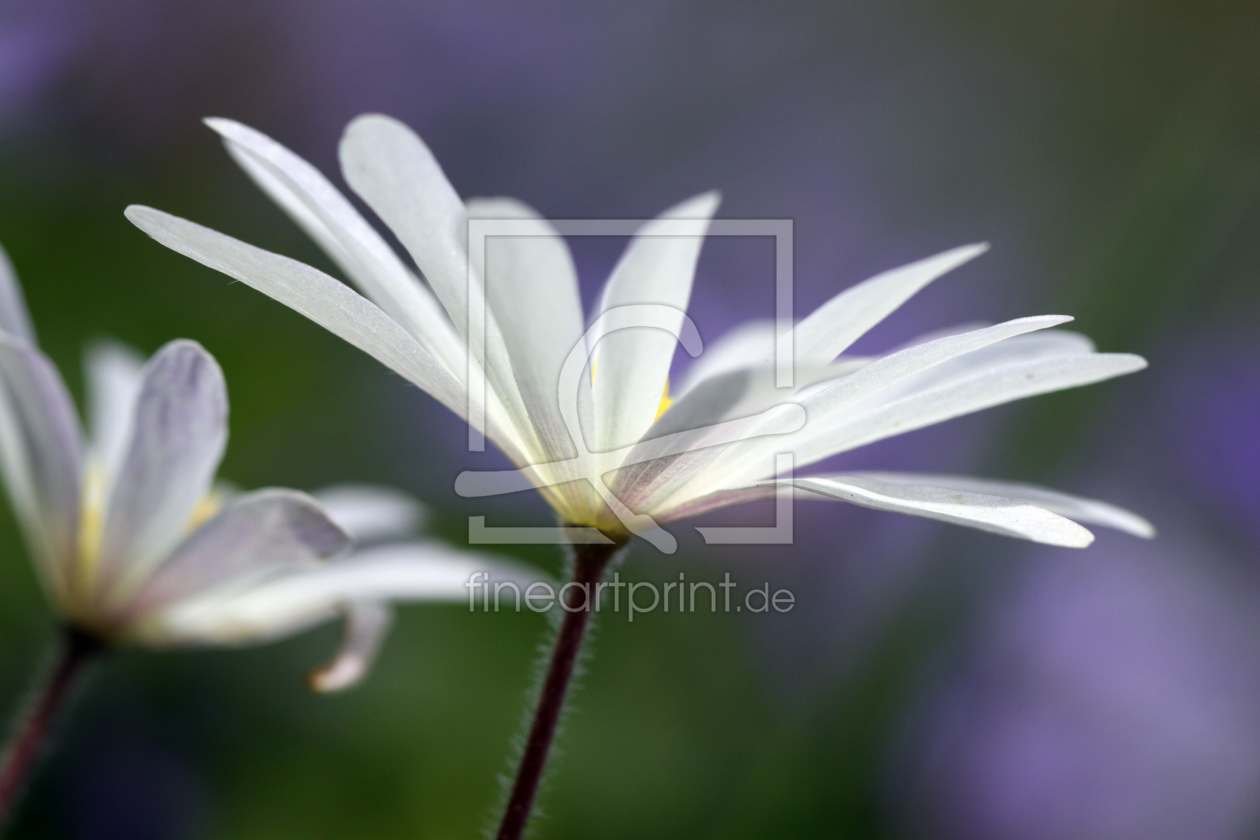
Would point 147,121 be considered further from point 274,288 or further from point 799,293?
point 274,288

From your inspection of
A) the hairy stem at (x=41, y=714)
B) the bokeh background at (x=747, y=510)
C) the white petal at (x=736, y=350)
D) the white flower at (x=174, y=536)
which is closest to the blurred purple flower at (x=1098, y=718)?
the bokeh background at (x=747, y=510)

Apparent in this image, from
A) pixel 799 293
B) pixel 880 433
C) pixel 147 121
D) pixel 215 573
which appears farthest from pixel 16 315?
pixel 799 293

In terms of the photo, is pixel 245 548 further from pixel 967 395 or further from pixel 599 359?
pixel 967 395

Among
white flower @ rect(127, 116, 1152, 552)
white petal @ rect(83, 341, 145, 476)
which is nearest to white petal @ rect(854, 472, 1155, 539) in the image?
white flower @ rect(127, 116, 1152, 552)

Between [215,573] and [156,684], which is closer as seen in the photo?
[215,573]

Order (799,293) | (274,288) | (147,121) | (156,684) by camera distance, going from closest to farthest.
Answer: (274,288), (156,684), (147,121), (799,293)

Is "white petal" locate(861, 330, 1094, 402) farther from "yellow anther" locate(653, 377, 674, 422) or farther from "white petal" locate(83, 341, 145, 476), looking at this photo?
"white petal" locate(83, 341, 145, 476)
